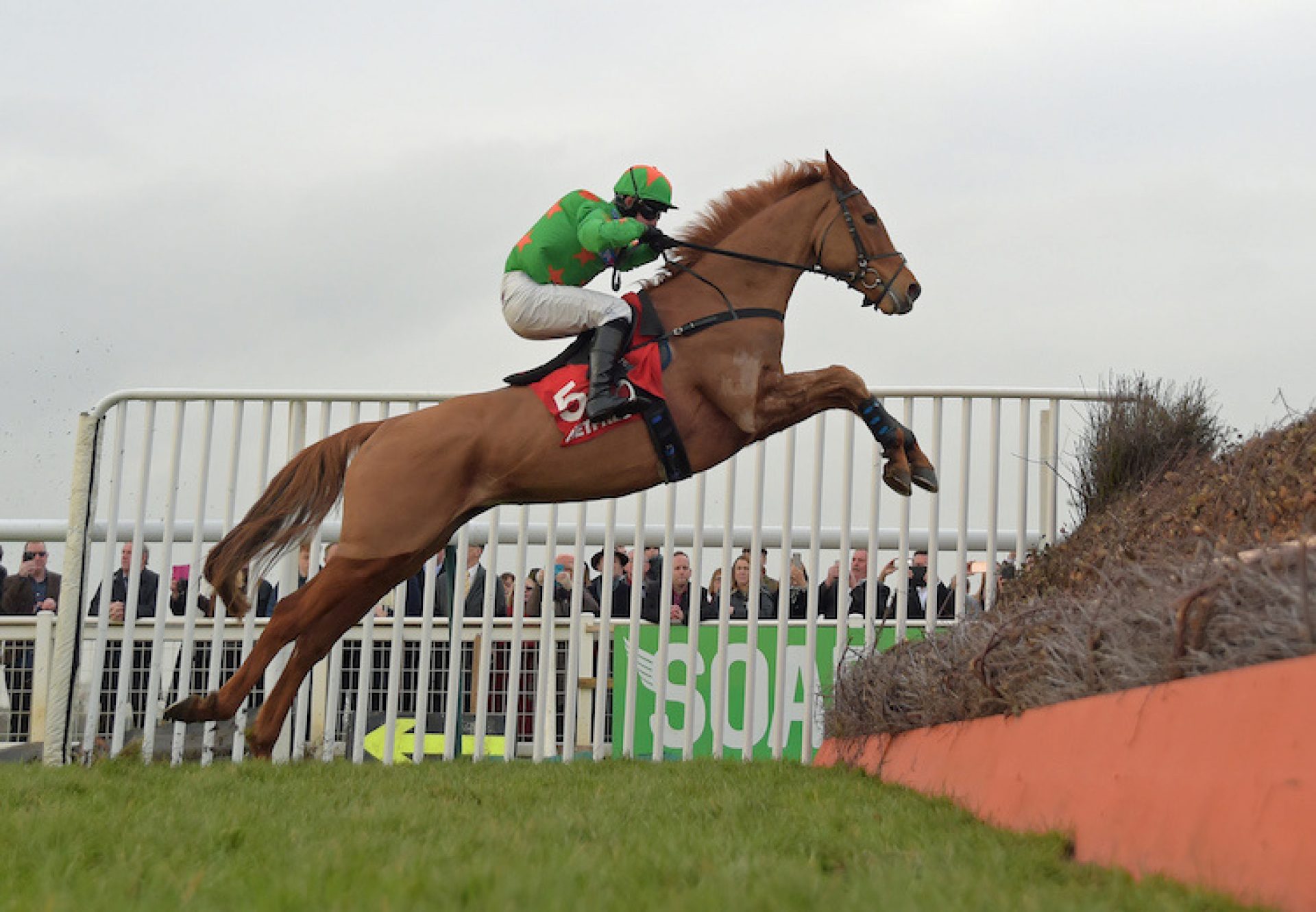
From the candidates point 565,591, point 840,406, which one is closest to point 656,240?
point 840,406

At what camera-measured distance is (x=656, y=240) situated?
6031 mm

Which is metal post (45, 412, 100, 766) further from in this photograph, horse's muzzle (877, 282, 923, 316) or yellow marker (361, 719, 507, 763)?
horse's muzzle (877, 282, 923, 316)

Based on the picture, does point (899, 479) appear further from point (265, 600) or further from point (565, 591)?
point (265, 600)

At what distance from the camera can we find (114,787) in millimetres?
4527

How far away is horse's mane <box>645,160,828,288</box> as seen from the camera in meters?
A: 6.30

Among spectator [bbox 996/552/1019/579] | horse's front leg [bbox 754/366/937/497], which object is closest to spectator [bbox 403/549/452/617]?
horse's front leg [bbox 754/366/937/497]

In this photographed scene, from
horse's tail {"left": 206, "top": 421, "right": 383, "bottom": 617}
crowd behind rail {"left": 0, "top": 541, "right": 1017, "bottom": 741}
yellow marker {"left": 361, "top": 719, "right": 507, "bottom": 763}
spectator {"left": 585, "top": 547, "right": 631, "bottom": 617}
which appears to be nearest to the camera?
horse's tail {"left": 206, "top": 421, "right": 383, "bottom": 617}

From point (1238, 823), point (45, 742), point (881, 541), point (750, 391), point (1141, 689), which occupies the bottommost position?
point (45, 742)

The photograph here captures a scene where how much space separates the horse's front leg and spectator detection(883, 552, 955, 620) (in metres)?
1.21

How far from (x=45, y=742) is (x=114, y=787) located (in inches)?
113

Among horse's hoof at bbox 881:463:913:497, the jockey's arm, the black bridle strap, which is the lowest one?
horse's hoof at bbox 881:463:913:497

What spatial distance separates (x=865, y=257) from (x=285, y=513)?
2.89m

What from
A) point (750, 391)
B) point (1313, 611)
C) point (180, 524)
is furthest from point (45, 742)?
point (1313, 611)

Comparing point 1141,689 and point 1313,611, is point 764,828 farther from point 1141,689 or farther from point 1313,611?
point 1313,611
